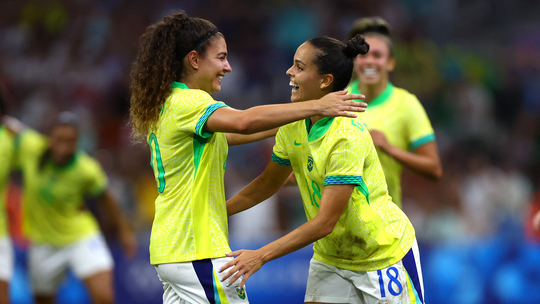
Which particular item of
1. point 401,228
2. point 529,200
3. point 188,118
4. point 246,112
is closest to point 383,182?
point 401,228

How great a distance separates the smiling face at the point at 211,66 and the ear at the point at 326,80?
50 centimetres

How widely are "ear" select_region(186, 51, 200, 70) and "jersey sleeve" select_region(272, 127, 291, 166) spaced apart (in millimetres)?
603

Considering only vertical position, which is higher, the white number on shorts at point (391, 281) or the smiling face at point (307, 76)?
the smiling face at point (307, 76)

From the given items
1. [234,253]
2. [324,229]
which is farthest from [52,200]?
[324,229]

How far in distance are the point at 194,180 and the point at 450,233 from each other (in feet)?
19.0

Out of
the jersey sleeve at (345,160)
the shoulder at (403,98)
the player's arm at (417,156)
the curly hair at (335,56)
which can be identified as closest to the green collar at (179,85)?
the curly hair at (335,56)

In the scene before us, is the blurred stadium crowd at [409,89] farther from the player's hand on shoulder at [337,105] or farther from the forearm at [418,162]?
the player's hand on shoulder at [337,105]

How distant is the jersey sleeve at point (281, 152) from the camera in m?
3.44

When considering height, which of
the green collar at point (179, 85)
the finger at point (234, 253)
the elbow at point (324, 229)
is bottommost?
the finger at point (234, 253)

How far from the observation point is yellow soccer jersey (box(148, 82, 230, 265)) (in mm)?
2994

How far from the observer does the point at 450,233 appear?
8.05 m

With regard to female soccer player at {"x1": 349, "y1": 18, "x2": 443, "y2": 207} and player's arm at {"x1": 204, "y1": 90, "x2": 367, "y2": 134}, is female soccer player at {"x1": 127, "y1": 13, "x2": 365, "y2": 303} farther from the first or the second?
female soccer player at {"x1": 349, "y1": 18, "x2": 443, "y2": 207}

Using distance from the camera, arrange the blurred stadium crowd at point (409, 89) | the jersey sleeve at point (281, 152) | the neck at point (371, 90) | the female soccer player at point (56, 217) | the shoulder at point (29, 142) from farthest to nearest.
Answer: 1. the blurred stadium crowd at point (409, 89)
2. the female soccer player at point (56, 217)
3. the shoulder at point (29, 142)
4. the neck at point (371, 90)
5. the jersey sleeve at point (281, 152)

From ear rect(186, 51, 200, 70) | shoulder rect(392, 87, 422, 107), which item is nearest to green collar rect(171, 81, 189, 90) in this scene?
ear rect(186, 51, 200, 70)
